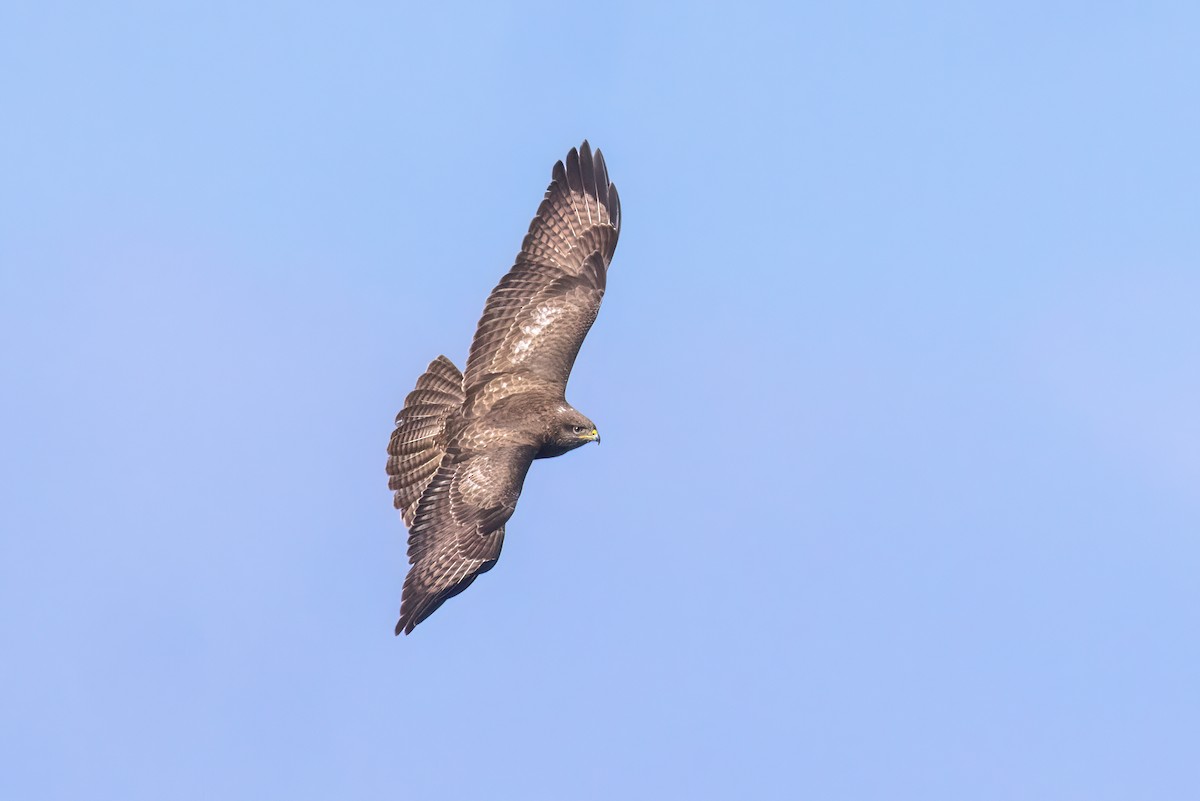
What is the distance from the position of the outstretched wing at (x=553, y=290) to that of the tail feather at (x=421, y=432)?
33 centimetres

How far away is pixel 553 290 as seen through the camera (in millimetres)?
25281

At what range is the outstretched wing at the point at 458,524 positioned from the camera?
73.4 feet

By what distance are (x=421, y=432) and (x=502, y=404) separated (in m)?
1.21

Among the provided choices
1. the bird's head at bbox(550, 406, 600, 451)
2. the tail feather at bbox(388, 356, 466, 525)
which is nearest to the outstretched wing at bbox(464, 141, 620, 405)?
the tail feather at bbox(388, 356, 466, 525)

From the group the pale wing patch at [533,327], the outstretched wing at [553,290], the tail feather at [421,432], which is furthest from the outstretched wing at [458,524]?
the pale wing patch at [533,327]

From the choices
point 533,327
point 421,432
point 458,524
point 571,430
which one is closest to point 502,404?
point 571,430

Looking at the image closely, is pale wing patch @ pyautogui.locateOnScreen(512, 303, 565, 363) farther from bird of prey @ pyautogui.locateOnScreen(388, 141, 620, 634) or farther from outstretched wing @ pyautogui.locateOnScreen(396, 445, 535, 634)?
outstretched wing @ pyautogui.locateOnScreen(396, 445, 535, 634)

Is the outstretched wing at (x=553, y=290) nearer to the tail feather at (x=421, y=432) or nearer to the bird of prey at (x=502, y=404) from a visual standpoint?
the bird of prey at (x=502, y=404)

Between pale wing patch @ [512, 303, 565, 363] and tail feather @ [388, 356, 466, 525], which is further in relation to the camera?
pale wing patch @ [512, 303, 565, 363]

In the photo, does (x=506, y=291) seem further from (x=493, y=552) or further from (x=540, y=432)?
(x=493, y=552)

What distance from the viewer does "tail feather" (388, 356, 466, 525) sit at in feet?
79.1

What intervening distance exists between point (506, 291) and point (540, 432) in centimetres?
250

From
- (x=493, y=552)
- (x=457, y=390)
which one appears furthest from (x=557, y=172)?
(x=493, y=552)

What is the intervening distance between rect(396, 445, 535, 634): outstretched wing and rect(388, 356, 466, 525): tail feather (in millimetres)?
724
